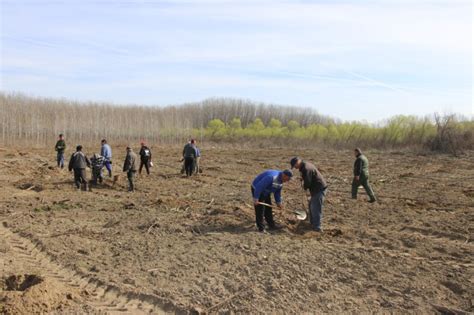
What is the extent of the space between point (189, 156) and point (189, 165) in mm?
592

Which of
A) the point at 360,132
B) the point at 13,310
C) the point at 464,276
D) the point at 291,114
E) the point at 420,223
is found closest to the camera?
the point at 13,310

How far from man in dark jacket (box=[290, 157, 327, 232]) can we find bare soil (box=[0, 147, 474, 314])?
0.35 meters

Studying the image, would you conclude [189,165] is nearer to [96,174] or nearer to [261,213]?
[96,174]

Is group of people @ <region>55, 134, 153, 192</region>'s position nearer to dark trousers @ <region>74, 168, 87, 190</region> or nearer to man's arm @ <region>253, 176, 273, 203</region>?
dark trousers @ <region>74, 168, 87, 190</region>

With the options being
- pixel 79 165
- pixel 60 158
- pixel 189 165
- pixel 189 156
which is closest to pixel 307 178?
pixel 79 165

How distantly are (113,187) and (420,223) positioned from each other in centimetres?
1050

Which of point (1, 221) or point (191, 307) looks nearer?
point (191, 307)

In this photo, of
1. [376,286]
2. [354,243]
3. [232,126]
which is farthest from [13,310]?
[232,126]

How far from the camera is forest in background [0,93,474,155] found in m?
39.1

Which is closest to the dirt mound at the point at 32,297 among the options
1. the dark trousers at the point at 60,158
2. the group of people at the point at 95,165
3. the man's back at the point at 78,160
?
the group of people at the point at 95,165

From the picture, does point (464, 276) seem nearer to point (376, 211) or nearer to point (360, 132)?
point (376, 211)

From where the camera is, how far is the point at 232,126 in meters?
60.2

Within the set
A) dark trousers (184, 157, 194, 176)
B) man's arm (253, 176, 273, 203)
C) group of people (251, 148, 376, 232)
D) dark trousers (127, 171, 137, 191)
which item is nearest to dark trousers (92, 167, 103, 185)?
dark trousers (127, 171, 137, 191)

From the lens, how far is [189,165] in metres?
21.3
